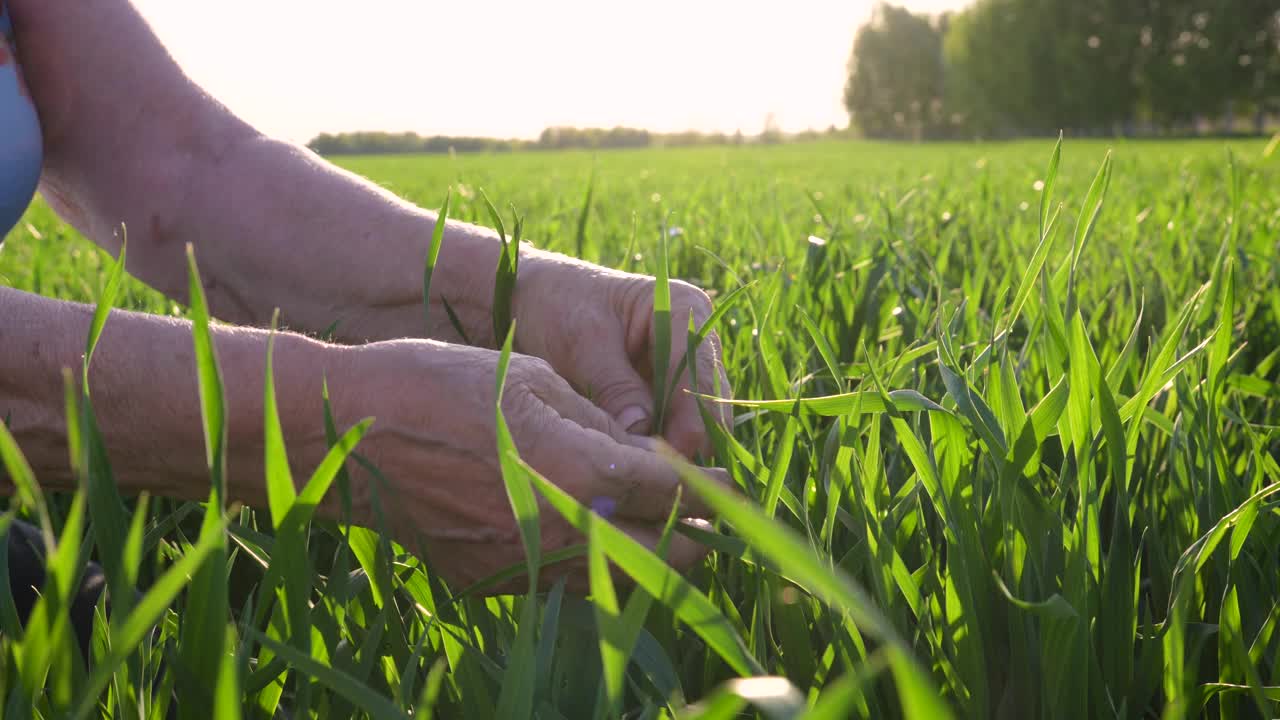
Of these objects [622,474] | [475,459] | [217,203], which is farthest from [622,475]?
[217,203]

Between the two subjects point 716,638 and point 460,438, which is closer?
point 716,638

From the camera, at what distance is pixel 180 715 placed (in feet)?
1.67

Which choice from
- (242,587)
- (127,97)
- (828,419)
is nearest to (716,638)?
(242,587)

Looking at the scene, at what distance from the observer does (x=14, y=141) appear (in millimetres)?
1229

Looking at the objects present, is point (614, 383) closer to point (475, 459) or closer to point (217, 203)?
point (475, 459)

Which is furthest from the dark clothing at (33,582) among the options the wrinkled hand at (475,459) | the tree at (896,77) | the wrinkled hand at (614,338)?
the tree at (896,77)

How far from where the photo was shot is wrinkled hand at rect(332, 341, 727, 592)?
667 mm

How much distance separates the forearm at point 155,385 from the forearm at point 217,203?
16.7 inches

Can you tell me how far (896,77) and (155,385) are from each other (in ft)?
177

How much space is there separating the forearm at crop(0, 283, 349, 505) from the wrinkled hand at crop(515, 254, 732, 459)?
34 cm

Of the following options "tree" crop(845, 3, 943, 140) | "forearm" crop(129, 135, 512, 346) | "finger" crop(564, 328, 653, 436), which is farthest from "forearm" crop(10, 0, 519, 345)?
"tree" crop(845, 3, 943, 140)

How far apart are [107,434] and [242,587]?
0.30 m

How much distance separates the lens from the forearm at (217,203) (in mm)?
1156

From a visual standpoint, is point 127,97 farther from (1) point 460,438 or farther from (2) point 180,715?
(2) point 180,715
